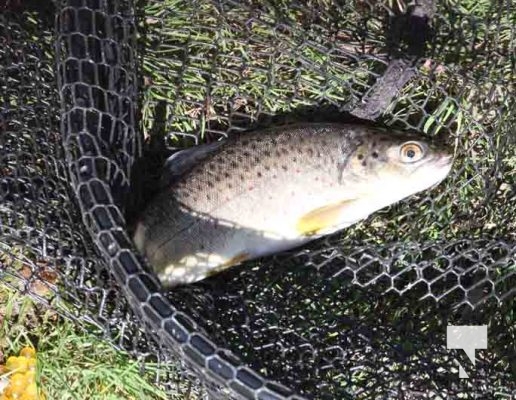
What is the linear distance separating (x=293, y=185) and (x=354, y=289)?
1.37 ft

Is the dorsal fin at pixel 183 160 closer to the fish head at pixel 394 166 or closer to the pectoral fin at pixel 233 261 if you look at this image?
the pectoral fin at pixel 233 261

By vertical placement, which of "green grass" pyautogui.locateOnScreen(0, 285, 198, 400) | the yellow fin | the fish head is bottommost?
"green grass" pyautogui.locateOnScreen(0, 285, 198, 400)

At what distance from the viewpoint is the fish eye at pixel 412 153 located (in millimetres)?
2236

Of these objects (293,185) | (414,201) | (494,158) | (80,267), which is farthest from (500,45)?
(80,267)

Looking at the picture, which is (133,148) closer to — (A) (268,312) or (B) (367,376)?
(A) (268,312)

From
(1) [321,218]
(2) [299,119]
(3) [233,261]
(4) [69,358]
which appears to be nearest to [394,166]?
(1) [321,218]

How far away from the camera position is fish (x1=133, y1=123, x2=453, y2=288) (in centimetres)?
222

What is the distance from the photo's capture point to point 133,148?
223 cm

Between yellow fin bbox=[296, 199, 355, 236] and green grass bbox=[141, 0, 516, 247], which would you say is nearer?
yellow fin bbox=[296, 199, 355, 236]

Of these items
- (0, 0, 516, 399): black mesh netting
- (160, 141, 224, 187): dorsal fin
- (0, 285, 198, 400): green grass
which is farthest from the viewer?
(0, 285, 198, 400): green grass

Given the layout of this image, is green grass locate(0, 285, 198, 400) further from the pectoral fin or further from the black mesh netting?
the pectoral fin

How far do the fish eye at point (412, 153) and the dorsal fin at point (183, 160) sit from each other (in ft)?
1.78

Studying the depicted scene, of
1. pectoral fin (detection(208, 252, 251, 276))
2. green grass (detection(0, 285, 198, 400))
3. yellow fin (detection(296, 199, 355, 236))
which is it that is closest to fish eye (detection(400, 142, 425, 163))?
yellow fin (detection(296, 199, 355, 236))

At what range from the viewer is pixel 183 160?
2357 mm
